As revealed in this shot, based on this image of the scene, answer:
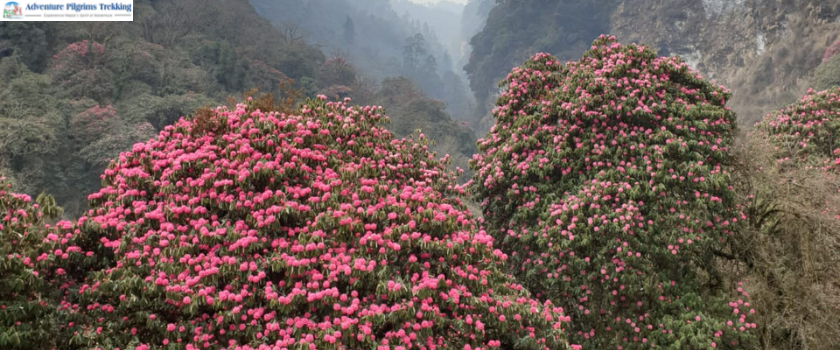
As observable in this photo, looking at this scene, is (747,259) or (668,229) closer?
(668,229)

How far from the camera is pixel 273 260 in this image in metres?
5.95

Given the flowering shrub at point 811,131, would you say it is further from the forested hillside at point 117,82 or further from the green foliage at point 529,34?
the green foliage at point 529,34

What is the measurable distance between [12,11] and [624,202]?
1543 inches

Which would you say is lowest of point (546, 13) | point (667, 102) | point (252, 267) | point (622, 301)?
point (622, 301)

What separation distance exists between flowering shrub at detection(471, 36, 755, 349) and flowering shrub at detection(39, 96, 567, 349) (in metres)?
2.32

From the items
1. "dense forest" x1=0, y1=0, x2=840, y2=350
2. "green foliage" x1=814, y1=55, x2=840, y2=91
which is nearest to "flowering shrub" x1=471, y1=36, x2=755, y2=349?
"dense forest" x1=0, y1=0, x2=840, y2=350

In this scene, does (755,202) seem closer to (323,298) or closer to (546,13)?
(323,298)

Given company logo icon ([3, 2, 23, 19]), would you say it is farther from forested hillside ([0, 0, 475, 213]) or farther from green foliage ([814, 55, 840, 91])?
green foliage ([814, 55, 840, 91])

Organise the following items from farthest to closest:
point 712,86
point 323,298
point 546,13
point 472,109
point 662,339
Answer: point 472,109
point 546,13
point 712,86
point 662,339
point 323,298

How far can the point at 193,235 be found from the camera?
20.7ft

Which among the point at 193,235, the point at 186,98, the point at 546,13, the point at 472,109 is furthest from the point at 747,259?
the point at 472,109

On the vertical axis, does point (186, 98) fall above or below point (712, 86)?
above

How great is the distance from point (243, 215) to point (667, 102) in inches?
320

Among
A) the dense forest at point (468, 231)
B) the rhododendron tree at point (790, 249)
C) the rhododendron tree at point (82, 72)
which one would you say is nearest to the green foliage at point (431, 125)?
the rhododendron tree at point (82, 72)
